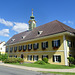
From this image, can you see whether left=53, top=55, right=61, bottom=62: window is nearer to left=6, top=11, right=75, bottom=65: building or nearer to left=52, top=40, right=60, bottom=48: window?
left=6, top=11, right=75, bottom=65: building

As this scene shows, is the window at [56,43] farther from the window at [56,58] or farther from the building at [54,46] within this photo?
the window at [56,58]

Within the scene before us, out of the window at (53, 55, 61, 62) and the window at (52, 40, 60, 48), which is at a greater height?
the window at (52, 40, 60, 48)

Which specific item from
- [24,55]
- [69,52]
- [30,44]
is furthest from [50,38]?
[24,55]

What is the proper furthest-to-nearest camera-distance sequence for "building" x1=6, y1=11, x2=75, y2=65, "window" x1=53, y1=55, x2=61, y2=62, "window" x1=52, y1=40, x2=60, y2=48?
"window" x1=52, y1=40, x2=60, y2=48 → "window" x1=53, y1=55, x2=61, y2=62 → "building" x1=6, y1=11, x2=75, y2=65

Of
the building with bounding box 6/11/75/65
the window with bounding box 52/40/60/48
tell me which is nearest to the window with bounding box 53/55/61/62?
the building with bounding box 6/11/75/65

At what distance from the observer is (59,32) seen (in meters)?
18.8

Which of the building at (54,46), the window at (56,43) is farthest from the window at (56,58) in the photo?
the window at (56,43)

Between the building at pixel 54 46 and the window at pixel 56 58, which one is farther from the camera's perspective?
the window at pixel 56 58

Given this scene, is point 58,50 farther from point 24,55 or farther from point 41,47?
point 24,55

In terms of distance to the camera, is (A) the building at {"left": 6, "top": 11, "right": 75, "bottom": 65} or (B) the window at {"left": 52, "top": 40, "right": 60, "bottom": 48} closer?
(A) the building at {"left": 6, "top": 11, "right": 75, "bottom": 65}

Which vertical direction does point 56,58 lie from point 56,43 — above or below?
below

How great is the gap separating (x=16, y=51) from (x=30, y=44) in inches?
299

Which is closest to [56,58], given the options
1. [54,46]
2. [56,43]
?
[54,46]

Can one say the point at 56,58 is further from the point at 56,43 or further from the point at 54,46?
the point at 56,43
